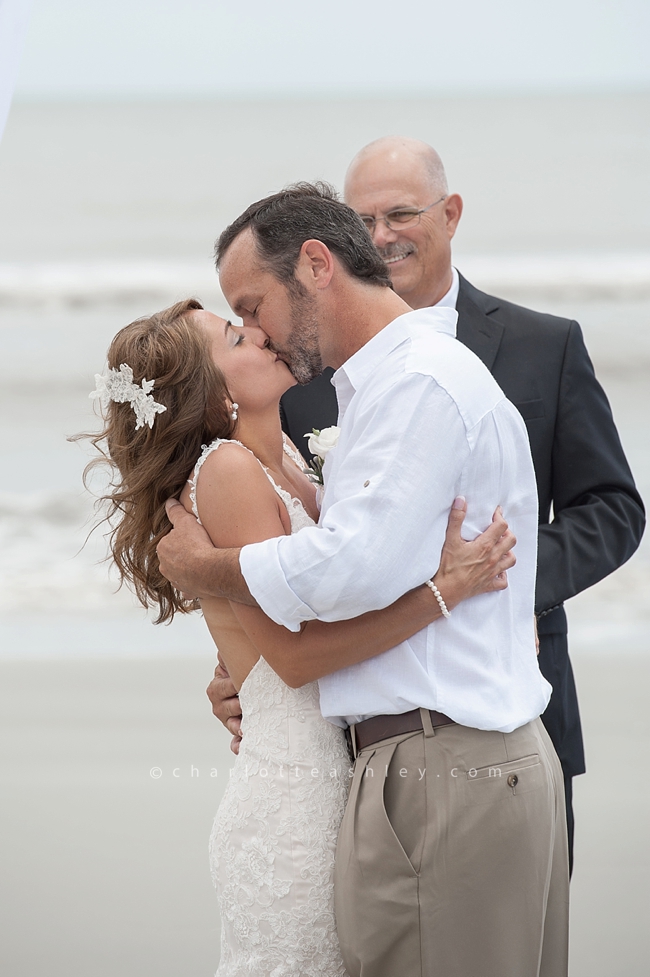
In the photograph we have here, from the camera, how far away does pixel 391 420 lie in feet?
5.13

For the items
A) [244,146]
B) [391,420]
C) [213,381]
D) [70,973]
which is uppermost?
[244,146]

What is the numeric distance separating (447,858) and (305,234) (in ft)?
3.58

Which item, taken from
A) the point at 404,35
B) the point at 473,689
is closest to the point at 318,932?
the point at 473,689

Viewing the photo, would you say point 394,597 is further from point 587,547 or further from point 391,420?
point 587,547

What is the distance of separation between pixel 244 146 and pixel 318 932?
1308cm

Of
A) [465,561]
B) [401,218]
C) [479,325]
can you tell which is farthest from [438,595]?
[401,218]

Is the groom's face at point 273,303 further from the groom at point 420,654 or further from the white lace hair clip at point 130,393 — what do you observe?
the white lace hair clip at point 130,393

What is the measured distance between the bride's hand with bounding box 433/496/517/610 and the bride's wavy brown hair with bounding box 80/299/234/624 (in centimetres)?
57

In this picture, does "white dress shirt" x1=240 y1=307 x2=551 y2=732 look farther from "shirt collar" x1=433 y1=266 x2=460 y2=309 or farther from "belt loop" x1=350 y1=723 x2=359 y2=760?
"shirt collar" x1=433 y1=266 x2=460 y2=309

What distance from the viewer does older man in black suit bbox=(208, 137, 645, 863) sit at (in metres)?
2.43

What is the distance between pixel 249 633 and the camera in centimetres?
176

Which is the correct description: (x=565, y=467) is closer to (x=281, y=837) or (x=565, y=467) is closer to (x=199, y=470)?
(x=199, y=470)

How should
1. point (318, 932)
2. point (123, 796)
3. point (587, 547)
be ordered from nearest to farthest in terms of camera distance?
1. point (318, 932)
2. point (587, 547)
3. point (123, 796)

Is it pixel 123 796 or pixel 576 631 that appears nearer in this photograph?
pixel 123 796
